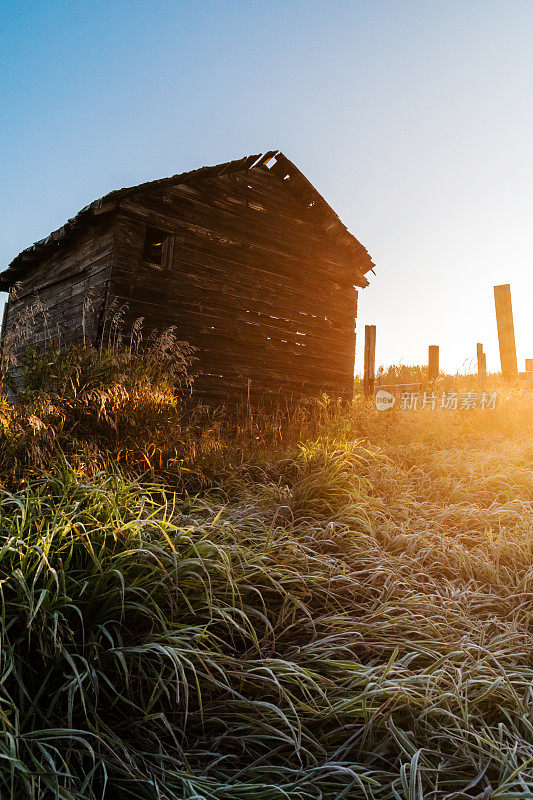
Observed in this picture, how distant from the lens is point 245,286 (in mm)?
10336

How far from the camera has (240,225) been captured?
10453 millimetres

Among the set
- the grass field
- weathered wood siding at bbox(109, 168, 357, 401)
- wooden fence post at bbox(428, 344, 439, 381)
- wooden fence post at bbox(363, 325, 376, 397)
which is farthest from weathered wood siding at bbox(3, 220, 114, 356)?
wooden fence post at bbox(428, 344, 439, 381)

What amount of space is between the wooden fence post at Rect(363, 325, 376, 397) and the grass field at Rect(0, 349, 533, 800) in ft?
30.4

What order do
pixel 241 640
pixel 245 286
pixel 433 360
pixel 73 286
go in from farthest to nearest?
pixel 433 360 < pixel 245 286 < pixel 73 286 < pixel 241 640

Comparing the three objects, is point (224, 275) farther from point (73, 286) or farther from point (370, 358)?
point (370, 358)

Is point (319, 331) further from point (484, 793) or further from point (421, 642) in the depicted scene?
point (484, 793)

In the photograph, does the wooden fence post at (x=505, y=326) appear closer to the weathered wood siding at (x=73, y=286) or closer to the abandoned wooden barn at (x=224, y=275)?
the abandoned wooden barn at (x=224, y=275)

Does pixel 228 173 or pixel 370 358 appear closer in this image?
pixel 228 173

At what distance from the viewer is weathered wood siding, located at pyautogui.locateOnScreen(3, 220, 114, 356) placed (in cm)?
878

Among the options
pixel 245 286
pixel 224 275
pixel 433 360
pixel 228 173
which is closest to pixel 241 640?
pixel 224 275

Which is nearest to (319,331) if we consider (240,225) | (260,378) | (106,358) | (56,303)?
(260,378)

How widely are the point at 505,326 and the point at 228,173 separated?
265 inches

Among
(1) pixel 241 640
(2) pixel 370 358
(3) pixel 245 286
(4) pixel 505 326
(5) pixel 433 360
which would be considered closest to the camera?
(1) pixel 241 640

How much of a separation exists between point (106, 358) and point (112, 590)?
3.14 metres
